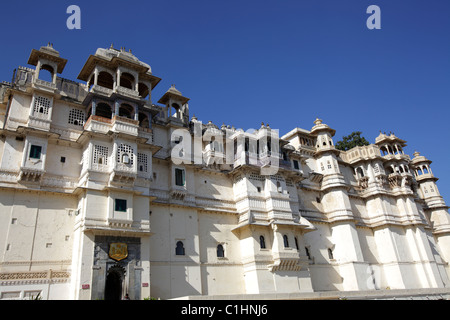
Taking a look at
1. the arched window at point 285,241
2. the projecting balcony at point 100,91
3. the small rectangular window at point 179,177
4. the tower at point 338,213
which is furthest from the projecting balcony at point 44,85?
the tower at point 338,213

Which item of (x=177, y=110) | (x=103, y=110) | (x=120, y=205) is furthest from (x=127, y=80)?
(x=120, y=205)

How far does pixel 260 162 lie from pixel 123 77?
13.5 metres

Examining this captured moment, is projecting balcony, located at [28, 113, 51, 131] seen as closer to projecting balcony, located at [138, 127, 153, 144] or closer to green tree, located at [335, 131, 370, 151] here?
projecting balcony, located at [138, 127, 153, 144]

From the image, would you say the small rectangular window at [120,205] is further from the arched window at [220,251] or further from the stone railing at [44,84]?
the stone railing at [44,84]

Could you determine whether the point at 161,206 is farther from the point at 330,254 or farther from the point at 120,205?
the point at 330,254

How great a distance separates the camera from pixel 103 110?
26203 millimetres

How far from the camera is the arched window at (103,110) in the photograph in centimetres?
2592

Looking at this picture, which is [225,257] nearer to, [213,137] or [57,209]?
[213,137]

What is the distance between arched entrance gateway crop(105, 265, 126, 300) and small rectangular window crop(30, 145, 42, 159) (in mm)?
8319

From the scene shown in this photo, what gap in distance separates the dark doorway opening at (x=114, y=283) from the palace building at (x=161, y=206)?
88 millimetres

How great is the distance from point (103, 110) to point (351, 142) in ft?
121

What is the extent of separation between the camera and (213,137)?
100 ft

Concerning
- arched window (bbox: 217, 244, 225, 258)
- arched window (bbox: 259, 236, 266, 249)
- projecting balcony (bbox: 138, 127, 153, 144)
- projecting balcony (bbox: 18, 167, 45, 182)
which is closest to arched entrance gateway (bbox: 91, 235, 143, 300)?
projecting balcony (bbox: 18, 167, 45, 182)

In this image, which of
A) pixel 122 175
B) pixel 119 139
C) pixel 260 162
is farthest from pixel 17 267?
pixel 260 162
